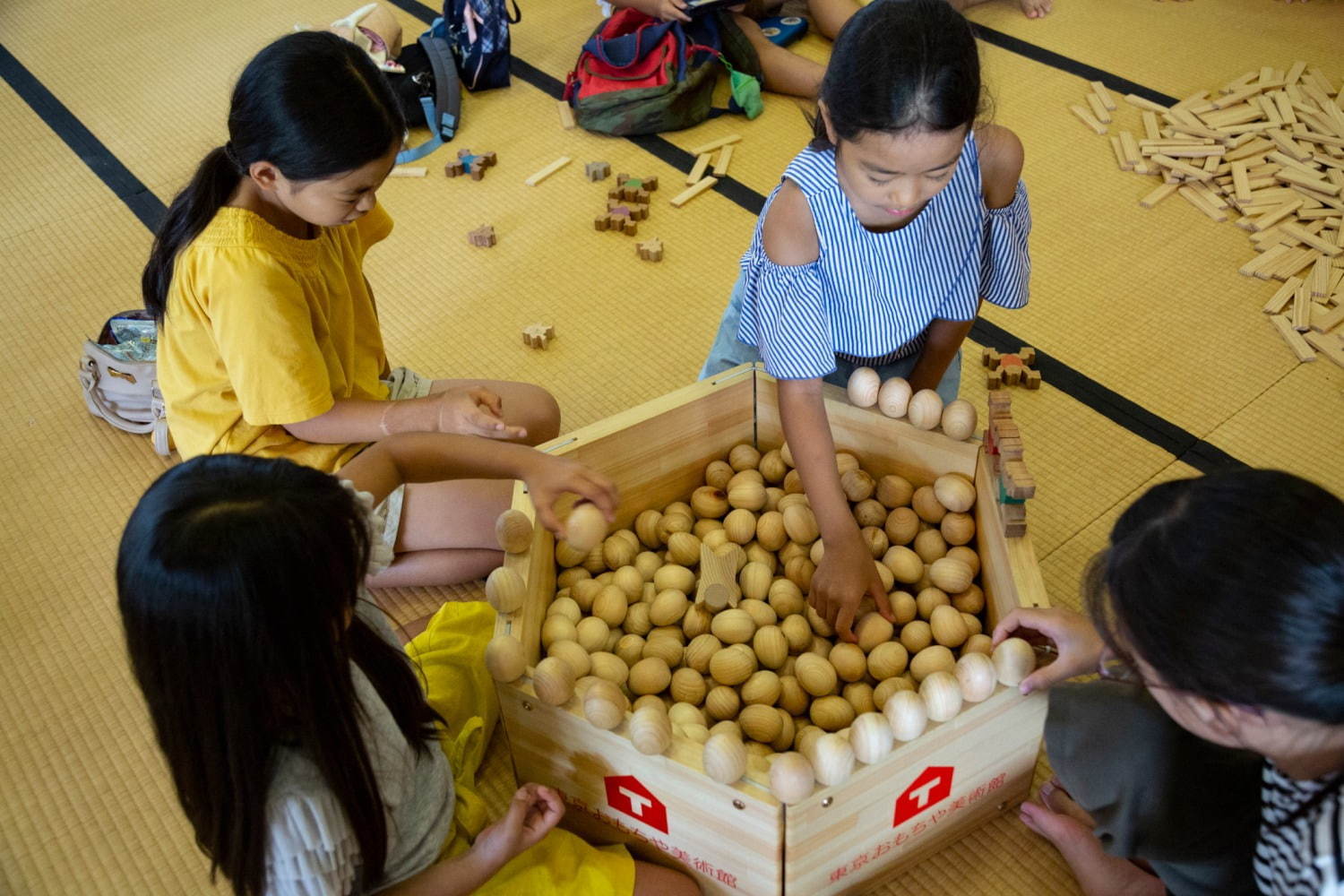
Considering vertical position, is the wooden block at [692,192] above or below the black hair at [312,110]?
below

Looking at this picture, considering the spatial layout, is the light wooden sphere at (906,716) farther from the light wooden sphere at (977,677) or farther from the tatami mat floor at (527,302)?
the tatami mat floor at (527,302)

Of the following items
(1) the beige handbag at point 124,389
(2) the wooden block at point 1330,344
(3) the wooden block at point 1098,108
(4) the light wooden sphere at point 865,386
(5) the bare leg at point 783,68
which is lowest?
(1) the beige handbag at point 124,389

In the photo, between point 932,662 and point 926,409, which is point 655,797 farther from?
point 926,409

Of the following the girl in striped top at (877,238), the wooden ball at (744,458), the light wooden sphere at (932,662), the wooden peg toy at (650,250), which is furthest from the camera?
the wooden peg toy at (650,250)

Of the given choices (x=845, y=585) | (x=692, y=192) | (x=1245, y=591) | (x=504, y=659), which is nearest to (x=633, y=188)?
(x=692, y=192)

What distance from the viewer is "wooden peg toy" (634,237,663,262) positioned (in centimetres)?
175

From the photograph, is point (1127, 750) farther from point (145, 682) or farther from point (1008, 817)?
point (145, 682)

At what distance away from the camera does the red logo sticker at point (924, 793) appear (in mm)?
915

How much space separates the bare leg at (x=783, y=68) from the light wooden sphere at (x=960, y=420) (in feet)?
3.68

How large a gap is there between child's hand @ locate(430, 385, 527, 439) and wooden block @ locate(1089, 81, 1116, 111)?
1.46 meters

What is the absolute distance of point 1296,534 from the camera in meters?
0.63

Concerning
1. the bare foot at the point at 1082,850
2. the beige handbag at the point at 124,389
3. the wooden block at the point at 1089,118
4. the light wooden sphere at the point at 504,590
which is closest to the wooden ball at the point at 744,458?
the light wooden sphere at the point at 504,590

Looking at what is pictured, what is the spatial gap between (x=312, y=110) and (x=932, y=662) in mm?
748

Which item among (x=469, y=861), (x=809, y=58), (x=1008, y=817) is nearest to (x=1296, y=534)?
(x=1008, y=817)
